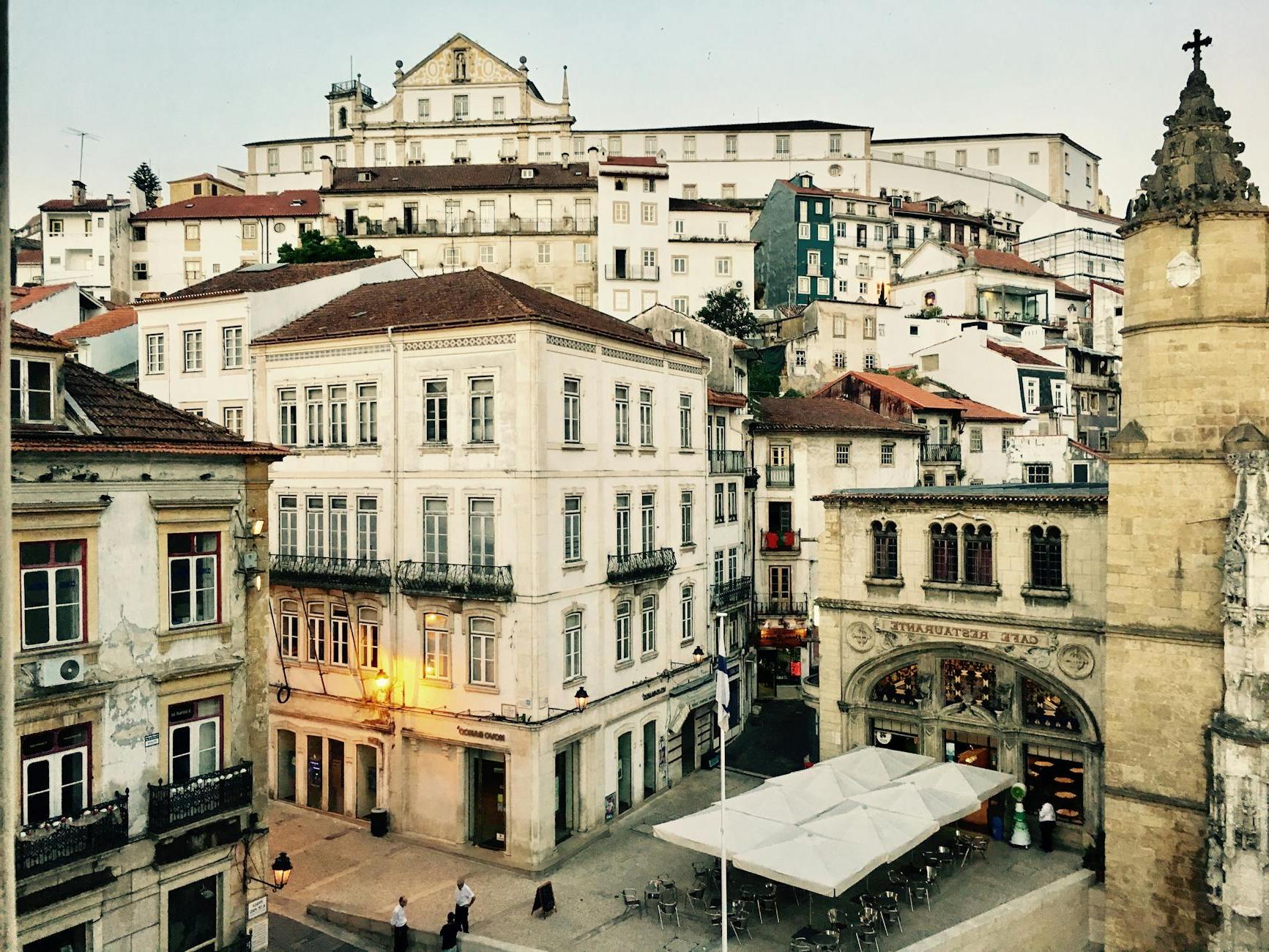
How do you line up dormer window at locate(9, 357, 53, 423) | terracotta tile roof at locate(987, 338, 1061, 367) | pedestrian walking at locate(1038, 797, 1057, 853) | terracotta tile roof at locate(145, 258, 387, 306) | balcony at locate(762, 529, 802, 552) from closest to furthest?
dormer window at locate(9, 357, 53, 423)
pedestrian walking at locate(1038, 797, 1057, 853)
terracotta tile roof at locate(145, 258, 387, 306)
balcony at locate(762, 529, 802, 552)
terracotta tile roof at locate(987, 338, 1061, 367)

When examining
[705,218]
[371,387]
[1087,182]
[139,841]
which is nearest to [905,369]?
[705,218]

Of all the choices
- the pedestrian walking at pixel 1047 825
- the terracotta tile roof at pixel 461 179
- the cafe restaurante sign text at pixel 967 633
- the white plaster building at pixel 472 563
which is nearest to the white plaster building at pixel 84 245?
the terracotta tile roof at pixel 461 179

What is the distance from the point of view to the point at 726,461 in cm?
3641

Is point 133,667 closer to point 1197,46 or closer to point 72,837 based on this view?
point 72,837

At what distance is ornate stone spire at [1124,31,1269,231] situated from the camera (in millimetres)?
20609

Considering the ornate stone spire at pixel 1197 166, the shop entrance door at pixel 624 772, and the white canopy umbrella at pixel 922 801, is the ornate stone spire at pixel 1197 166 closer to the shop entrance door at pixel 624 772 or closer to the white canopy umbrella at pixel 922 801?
the white canopy umbrella at pixel 922 801

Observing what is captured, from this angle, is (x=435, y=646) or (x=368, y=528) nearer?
(x=435, y=646)

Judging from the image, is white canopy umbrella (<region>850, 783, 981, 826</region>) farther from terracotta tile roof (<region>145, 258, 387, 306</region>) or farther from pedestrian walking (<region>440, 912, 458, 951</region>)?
terracotta tile roof (<region>145, 258, 387, 306</region>)

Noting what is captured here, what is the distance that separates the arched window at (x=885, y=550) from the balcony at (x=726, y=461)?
861cm

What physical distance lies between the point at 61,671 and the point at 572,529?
1364 cm

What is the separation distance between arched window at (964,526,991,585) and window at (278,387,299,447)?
19.8 metres

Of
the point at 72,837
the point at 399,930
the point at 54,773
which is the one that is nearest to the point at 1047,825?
the point at 399,930

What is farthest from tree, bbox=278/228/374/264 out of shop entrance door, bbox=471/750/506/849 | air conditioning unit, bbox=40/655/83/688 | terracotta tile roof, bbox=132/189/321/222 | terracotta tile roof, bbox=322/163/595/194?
air conditioning unit, bbox=40/655/83/688

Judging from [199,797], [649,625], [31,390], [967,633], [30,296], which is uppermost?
[30,296]
